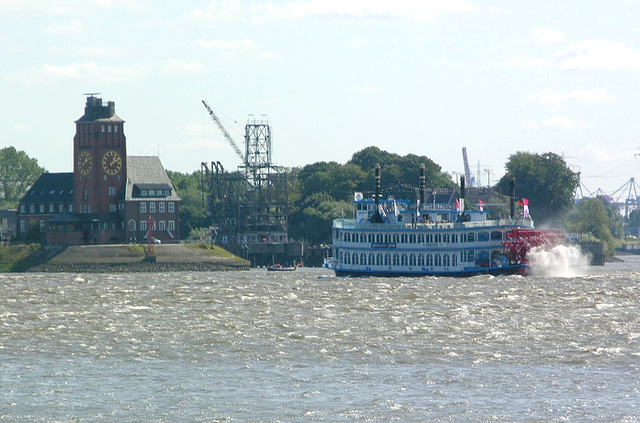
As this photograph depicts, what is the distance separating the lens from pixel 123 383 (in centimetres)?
4078

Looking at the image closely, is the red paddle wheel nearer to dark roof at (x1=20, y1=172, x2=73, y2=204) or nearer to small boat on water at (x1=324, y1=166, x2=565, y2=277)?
small boat on water at (x1=324, y1=166, x2=565, y2=277)

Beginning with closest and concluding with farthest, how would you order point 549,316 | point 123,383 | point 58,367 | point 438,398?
point 438,398 < point 123,383 < point 58,367 < point 549,316

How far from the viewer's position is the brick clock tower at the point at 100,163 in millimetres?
171375

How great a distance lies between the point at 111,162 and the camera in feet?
567

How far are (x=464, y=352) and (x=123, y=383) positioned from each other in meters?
14.3

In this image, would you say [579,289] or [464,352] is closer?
[464,352]

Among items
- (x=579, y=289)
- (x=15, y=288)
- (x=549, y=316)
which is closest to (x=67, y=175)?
(x=15, y=288)

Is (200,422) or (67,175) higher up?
(67,175)

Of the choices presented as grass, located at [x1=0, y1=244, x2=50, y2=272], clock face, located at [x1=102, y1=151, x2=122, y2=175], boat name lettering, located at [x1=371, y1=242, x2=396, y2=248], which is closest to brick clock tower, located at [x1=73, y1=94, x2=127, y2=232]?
clock face, located at [x1=102, y1=151, x2=122, y2=175]

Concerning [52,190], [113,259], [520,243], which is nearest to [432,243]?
[520,243]

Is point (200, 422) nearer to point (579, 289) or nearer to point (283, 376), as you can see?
point (283, 376)

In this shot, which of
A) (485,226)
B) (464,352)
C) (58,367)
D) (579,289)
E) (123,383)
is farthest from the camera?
(485,226)

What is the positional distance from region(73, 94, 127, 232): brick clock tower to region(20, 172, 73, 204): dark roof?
528 centimetres

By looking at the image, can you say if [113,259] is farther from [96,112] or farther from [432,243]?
[432,243]
